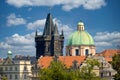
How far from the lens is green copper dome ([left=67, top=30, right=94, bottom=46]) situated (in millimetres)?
127500

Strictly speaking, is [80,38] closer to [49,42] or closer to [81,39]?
[81,39]

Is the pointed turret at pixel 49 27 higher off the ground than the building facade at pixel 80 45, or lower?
higher

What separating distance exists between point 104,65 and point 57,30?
29054 mm

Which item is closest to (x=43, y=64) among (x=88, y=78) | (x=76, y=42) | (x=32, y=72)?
(x=32, y=72)

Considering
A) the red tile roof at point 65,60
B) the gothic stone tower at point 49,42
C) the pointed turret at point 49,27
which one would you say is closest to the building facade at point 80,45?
the gothic stone tower at point 49,42

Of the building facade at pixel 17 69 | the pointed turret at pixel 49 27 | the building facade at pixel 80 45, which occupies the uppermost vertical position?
the pointed turret at pixel 49 27

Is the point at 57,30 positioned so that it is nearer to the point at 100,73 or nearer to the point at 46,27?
the point at 46,27

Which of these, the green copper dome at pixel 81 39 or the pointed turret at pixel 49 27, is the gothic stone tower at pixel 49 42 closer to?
the pointed turret at pixel 49 27

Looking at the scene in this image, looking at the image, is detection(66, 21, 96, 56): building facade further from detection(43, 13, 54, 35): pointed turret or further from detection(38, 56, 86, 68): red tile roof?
detection(38, 56, 86, 68): red tile roof

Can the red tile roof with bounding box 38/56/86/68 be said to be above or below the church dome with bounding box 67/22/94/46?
below

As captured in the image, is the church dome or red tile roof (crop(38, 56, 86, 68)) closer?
red tile roof (crop(38, 56, 86, 68))

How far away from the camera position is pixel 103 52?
401ft

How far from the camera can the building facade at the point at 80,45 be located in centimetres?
12731

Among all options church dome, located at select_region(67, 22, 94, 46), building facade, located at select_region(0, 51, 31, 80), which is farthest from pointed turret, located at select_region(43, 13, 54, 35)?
building facade, located at select_region(0, 51, 31, 80)
